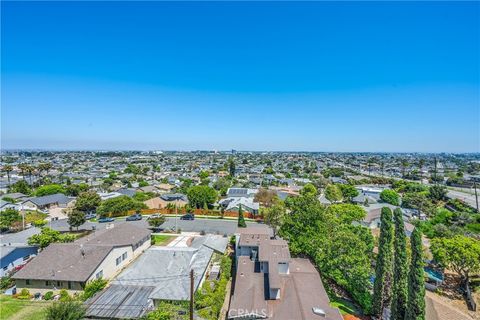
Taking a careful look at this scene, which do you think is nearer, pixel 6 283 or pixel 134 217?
pixel 6 283

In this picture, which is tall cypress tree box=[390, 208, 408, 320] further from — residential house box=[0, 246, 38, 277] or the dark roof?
the dark roof

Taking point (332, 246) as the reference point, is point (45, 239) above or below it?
below

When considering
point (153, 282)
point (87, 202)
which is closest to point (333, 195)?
point (153, 282)

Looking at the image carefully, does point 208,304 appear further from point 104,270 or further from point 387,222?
point 387,222

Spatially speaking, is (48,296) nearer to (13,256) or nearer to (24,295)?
(24,295)

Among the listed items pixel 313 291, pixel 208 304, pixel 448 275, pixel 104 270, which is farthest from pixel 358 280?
pixel 104 270
